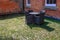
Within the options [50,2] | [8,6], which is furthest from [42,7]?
[8,6]

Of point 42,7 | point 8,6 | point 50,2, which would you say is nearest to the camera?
point 50,2

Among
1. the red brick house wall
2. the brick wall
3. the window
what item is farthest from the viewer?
the brick wall

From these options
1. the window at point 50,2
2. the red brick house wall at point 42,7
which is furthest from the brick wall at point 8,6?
the window at point 50,2

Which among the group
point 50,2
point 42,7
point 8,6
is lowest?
point 8,6

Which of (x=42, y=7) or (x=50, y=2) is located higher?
(x=50, y=2)

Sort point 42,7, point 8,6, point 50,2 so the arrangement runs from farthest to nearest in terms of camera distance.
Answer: point 8,6
point 42,7
point 50,2

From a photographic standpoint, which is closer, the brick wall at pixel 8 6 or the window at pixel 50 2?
the window at pixel 50 2

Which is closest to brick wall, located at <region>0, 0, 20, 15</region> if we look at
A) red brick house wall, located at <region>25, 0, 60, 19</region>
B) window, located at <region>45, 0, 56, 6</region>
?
red brick house wall, located at <region>25, 0, 60, 19</region>

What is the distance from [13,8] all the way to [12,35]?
688 centimetres

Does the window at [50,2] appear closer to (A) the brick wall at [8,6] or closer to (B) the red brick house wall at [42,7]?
(B) the red brick house wall at [42,7]

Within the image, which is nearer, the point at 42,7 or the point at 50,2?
the point at 50,2

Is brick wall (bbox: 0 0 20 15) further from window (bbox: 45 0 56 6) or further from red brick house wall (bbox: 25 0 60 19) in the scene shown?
window (bbox: 45 0 56 6)

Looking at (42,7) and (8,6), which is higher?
(42,7)

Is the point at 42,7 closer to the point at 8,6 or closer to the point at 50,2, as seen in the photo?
the point at 50,2
